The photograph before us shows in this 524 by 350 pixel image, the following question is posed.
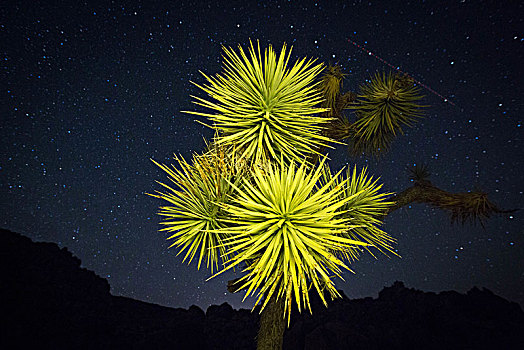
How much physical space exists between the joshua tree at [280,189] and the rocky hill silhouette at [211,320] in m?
10.3

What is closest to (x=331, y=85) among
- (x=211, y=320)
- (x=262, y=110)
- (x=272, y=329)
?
(x=262, y=110)

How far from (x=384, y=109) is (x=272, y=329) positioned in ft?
7.35

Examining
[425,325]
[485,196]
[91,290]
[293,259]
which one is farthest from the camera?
[91,290]

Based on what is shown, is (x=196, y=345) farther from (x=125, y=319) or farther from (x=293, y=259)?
(x=293, y=259)

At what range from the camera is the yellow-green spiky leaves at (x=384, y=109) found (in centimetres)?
268

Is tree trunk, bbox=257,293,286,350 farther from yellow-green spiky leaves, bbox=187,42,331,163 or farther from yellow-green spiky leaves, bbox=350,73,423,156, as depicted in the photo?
yellow-green spiky leaves, bbox=350,73,423,156

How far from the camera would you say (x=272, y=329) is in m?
2.25

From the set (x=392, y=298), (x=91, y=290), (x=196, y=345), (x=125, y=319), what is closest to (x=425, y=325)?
(x=392, y=298)

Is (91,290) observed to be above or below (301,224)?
above

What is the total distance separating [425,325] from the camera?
1292cm

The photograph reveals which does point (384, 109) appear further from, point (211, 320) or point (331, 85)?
point (211, 320)

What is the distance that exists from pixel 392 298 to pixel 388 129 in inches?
568

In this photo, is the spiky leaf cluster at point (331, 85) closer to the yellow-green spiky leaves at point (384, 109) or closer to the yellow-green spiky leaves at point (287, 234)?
the yellow-green spiky leaves at point (384, 109)

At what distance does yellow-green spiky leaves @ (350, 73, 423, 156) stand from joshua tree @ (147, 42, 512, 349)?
0.01 metres
